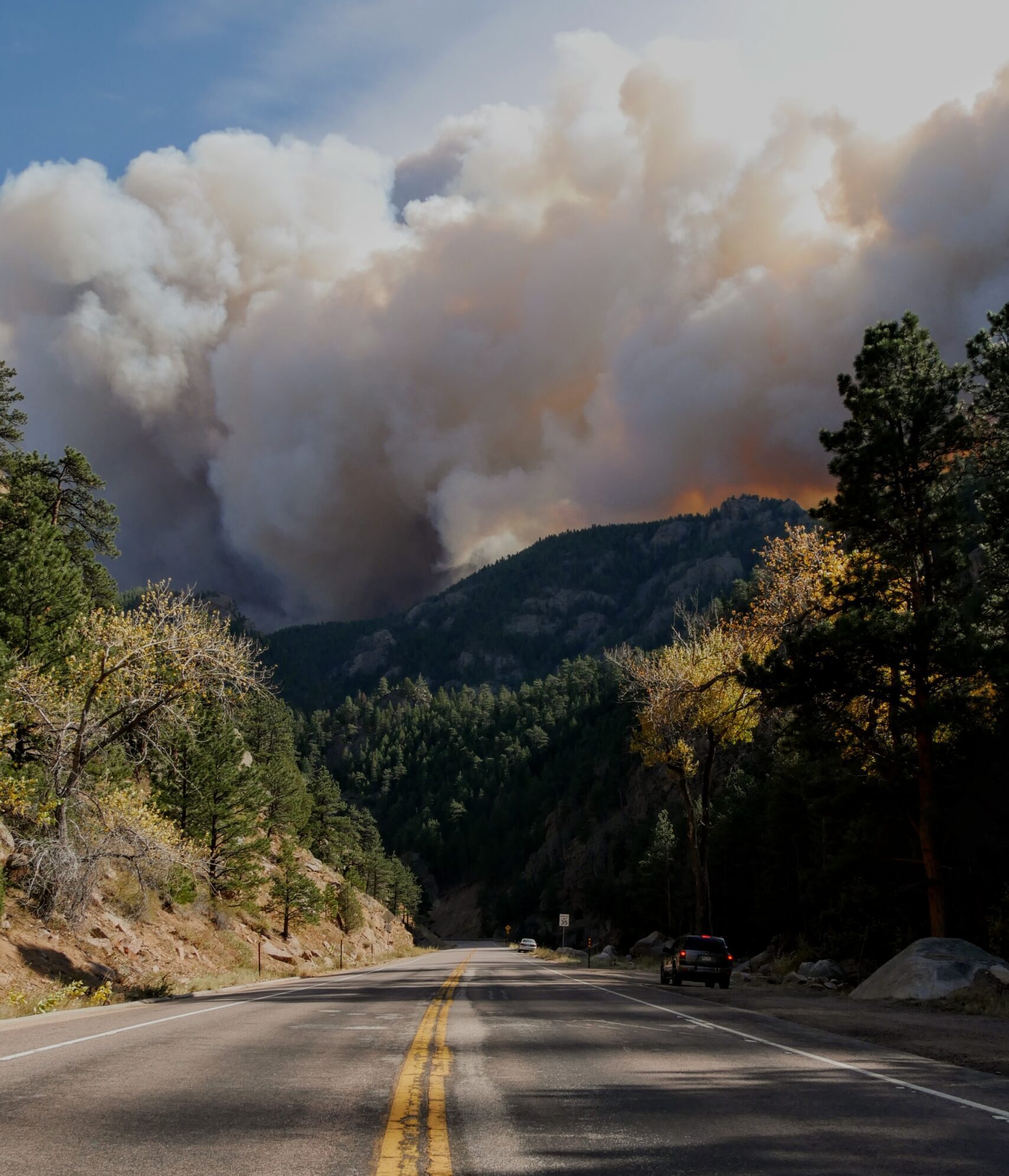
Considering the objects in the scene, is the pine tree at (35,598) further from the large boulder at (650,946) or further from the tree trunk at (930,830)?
the large boulder at (650,946)

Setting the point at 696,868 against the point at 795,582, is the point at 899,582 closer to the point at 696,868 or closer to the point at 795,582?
the point at 795,582

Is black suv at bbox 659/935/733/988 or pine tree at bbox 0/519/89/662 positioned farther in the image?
pine tree at bbox 0/519/89/662

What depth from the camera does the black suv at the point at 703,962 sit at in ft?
95.2

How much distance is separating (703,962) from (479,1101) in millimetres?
23022

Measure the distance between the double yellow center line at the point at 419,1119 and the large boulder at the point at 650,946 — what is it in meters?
63.8

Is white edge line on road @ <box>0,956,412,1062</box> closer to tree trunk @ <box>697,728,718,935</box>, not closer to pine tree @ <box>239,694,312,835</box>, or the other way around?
tree trunk @ <box>697,728,718,935</box>

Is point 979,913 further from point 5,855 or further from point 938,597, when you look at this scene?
point 5,855

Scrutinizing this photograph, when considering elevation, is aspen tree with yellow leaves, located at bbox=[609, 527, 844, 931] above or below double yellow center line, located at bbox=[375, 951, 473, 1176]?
above

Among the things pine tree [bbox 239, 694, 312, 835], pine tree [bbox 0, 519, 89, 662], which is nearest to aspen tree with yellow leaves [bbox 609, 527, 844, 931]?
pine tree [bbox 0, 519, 89, 662]

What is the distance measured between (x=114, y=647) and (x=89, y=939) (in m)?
10.5

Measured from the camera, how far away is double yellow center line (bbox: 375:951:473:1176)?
5.85 meters

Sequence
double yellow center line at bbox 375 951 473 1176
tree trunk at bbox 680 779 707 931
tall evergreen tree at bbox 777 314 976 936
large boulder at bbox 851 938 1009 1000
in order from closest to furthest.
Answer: double yellow center line at bbox 375 951 473 1176
large boulder at bbox 851 938 1009 1000
tall evergreen tree at bbox 777 314 976 936
tree trunk at bbox 680 779 707 931

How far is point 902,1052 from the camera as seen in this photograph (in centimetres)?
1285

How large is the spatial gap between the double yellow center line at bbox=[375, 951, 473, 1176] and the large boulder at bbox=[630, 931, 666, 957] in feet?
209
